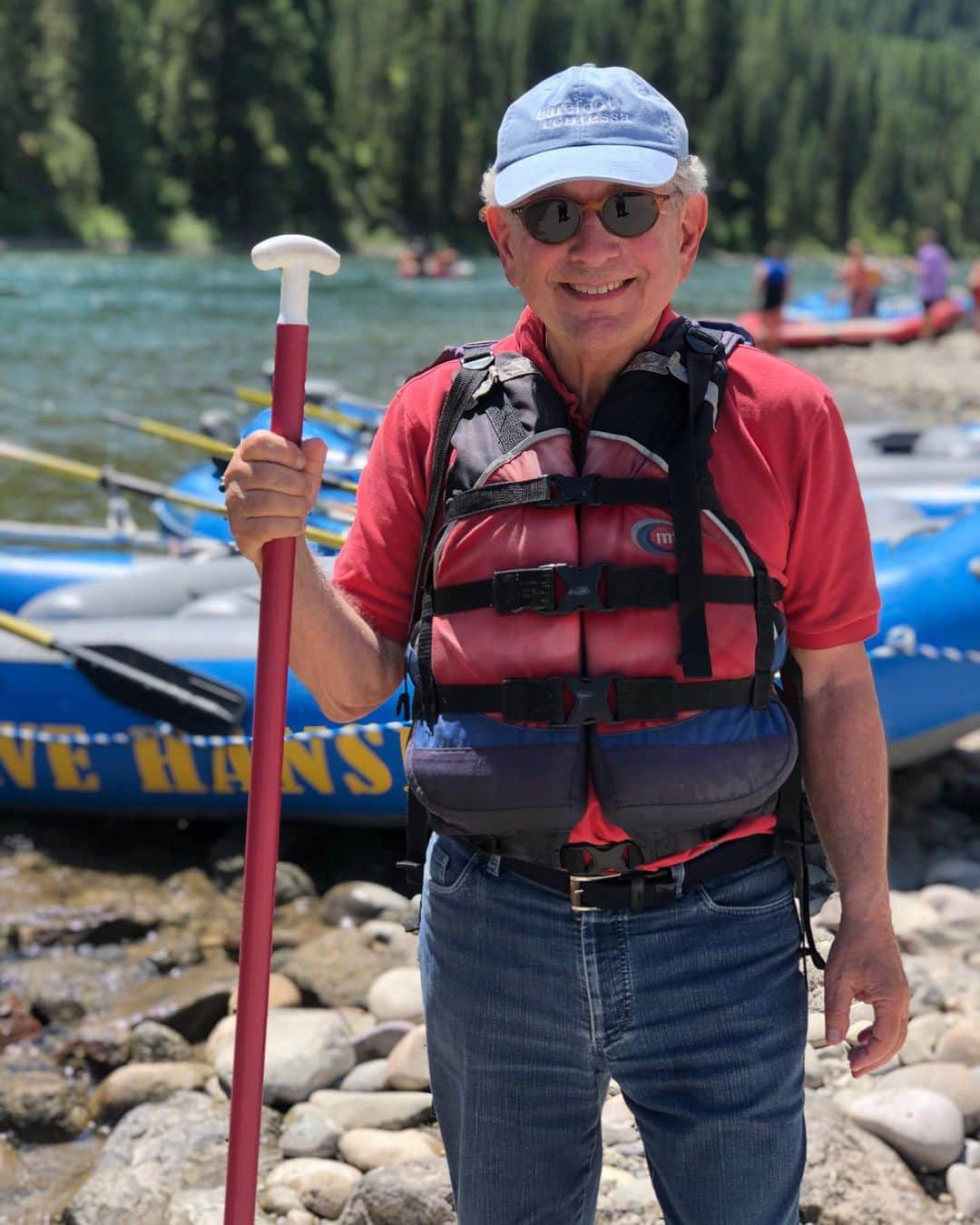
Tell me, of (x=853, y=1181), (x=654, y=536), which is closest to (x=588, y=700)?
(x=654, y=536)

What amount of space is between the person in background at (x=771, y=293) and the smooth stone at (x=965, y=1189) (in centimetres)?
1560

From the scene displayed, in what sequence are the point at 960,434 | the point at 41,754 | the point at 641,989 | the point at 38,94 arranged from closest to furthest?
1. the point at 641,989
2. the point at 41,754
3. the point at 960,434
4. the point at 38,94

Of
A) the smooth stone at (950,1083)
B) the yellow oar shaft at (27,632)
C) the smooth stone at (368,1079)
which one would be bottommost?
the smooth stone at (368,1079)

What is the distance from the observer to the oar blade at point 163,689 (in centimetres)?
457

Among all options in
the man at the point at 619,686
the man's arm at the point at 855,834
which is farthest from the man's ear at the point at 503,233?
the man's arm at the point at 855,834

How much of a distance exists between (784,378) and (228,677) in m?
3.34

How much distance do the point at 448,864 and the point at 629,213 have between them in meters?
0.70

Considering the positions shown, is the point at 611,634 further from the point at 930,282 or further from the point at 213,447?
the point at 930,282

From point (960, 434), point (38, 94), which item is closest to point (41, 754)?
point (960, 434)

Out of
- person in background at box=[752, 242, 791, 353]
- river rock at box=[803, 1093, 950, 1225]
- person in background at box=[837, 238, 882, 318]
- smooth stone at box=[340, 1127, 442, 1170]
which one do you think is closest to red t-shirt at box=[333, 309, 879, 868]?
river rock at box=[803, 1093, 950, 1225]

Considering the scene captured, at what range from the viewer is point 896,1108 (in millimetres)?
2805

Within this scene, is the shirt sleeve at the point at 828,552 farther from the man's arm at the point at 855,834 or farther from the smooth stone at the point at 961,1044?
the smooth stone at the point at 961,1044

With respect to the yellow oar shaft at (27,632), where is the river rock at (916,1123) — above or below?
below

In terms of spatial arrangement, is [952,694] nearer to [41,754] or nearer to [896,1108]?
[896,1108]
